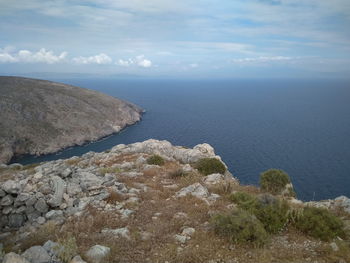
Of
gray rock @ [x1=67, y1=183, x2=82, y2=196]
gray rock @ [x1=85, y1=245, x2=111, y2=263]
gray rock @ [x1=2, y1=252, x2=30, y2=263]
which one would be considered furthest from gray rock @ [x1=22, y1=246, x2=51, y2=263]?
gray rock @ [x1=67, y1=183, x2=82, y2=196]

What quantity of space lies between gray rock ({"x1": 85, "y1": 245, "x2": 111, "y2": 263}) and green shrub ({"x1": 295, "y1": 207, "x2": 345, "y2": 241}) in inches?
327

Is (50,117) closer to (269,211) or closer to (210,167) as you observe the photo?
(210,167)

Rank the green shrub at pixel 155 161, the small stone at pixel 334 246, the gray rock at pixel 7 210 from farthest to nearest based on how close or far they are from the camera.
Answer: the green shrub at pixel 155 161, the gray rock at pixel 7 210, the small stone at pixel 334 246

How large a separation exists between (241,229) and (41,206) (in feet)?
35.1

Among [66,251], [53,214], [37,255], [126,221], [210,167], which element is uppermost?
[66,251]

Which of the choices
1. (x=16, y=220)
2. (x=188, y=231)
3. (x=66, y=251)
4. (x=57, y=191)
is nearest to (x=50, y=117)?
(x=16, y=220)

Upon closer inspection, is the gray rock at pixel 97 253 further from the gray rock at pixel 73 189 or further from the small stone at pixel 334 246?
the small stone at pixel 334 246

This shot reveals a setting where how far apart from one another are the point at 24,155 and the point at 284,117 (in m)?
129

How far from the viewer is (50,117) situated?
117 meters

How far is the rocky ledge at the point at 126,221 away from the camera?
907cm

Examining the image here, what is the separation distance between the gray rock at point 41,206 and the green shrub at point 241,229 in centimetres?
932

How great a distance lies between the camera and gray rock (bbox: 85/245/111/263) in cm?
883

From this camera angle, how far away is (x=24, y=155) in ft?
312

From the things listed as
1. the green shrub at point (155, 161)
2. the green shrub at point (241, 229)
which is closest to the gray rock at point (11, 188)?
the green shrub at point (155, 161)
